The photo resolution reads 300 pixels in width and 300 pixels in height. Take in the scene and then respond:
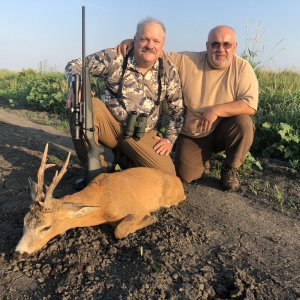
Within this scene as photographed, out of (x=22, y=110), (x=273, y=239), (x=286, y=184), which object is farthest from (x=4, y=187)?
(x=22, y=110)

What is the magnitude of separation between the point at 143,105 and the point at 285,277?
2.90m

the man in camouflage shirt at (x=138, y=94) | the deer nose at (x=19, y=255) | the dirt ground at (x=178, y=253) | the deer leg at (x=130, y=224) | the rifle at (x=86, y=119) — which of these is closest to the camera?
the dirt ground at (x=178, y=253)

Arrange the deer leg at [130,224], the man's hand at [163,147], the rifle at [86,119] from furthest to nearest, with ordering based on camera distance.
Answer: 1. the man's hand at [163,147]
2. the rifle at [86,119]
3. the deer leg at [130,224]

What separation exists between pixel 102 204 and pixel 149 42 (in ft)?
7.13

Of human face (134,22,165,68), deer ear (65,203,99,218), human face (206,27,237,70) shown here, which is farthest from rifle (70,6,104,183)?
human face (206,27,237,70)

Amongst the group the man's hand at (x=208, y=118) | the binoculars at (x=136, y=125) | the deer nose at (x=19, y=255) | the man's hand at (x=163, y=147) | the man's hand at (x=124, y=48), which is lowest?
the deer nose at (x=19, y=255)

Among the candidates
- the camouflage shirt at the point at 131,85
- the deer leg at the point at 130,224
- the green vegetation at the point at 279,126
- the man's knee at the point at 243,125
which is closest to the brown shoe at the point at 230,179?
the man's knee at the point at 243,125

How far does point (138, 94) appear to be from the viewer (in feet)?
18.1

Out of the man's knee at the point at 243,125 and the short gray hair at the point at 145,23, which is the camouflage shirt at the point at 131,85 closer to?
the short gray hair at the point at 145,23

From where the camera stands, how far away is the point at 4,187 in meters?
5.30

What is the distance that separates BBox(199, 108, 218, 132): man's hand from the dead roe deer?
33.6 inches

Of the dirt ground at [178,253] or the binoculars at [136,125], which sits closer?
the dirt ground at [178,253]

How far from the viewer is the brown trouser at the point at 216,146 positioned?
5.52m

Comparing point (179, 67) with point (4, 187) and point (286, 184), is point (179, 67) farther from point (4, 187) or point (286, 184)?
point (4, 187)
